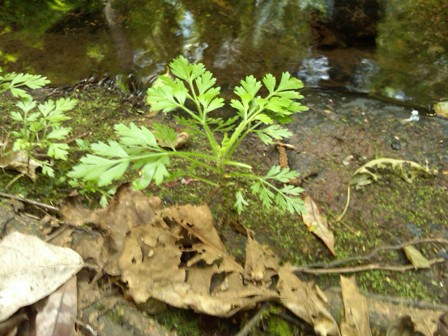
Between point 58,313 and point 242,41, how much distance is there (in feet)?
11.6

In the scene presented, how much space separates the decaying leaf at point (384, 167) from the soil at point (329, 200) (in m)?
0.04

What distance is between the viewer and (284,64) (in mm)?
4035

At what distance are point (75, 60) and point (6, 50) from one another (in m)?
0.72

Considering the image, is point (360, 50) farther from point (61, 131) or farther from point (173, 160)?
point (61, 131)

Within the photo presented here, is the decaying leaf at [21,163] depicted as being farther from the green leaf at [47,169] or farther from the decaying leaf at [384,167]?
the decaying leaf at [384,167]

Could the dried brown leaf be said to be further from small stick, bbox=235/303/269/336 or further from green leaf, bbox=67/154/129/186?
green leaf, bbox=67/154/129/186

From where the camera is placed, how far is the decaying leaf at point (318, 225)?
2061mm

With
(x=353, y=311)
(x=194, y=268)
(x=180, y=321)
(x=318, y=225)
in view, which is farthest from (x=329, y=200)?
(x=180, y=321)

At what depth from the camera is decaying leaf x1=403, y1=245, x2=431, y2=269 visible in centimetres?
201

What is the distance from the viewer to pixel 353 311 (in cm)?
168

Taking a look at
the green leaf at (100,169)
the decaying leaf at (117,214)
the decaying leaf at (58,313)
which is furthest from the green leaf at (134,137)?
the decaying leaf at (58,313)

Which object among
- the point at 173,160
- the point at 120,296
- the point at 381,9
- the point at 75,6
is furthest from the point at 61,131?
the point at 381,9

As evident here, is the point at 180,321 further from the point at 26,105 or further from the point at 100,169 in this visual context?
the point at 26,105

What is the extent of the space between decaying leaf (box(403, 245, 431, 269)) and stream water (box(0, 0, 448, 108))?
1.87m
